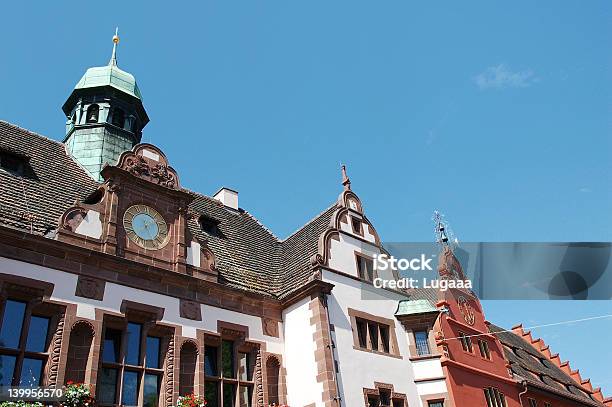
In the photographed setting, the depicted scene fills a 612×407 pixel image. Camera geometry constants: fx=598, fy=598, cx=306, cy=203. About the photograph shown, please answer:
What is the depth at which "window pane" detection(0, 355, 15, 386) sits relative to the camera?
13.4 meters

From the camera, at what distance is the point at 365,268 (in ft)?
74.0

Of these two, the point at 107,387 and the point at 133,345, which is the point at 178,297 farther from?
the point at 107,387

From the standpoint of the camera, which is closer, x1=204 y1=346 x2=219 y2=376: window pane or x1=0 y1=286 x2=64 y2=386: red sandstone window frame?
x1=0 y1=286 x2=64 y2=386: red sandstone window frame

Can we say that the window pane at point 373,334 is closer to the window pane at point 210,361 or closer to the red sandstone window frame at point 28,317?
the window pane at point 210,361

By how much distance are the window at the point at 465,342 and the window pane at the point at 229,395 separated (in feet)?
38.0

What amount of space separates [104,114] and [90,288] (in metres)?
11.4

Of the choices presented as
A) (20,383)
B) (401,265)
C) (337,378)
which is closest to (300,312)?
(337,378)

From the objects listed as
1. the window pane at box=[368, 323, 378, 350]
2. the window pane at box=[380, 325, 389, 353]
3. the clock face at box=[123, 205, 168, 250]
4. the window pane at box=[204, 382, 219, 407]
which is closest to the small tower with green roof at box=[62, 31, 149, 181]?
the clock face at box=[123, 205, 168, 250]

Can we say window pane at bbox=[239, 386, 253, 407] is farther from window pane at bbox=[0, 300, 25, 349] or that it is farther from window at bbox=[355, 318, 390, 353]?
window pane at bbox=[0, 300, 25, 349]

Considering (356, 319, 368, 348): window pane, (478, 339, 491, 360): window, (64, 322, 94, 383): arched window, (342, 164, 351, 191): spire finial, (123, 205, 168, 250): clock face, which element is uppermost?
(342, 164, 351, 191): spire finial

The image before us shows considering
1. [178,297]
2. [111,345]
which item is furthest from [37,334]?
[178,297]

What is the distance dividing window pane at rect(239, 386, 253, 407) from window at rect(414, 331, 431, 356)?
281 inches

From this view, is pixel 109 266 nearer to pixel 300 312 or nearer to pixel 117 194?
pixel 117 194

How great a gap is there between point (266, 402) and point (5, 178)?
10.0m
